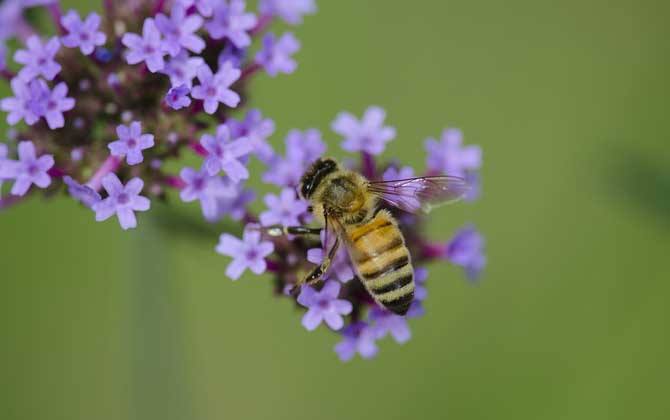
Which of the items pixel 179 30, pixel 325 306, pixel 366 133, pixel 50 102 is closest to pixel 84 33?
pixel 50 102

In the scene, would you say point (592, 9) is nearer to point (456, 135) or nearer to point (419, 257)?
point (456, 135)

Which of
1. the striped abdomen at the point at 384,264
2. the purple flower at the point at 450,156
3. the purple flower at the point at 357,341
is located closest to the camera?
the striped abdomen at the point at 384,264

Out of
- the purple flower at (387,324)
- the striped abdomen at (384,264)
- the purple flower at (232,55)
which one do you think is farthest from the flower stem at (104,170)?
the purple flower at (387,324)

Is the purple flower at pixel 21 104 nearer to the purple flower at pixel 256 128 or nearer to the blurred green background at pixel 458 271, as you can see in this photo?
the purple flower at pixel 256 128

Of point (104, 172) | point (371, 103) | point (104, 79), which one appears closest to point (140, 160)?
point (104, 172)

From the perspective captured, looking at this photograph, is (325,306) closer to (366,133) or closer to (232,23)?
(366,133)

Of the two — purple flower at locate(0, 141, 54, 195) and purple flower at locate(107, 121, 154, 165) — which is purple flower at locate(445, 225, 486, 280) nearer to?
purple flower at locate(107, 121, 154, 165)

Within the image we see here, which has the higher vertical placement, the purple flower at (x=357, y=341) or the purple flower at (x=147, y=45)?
the purple flower at (x=147, y=45)
